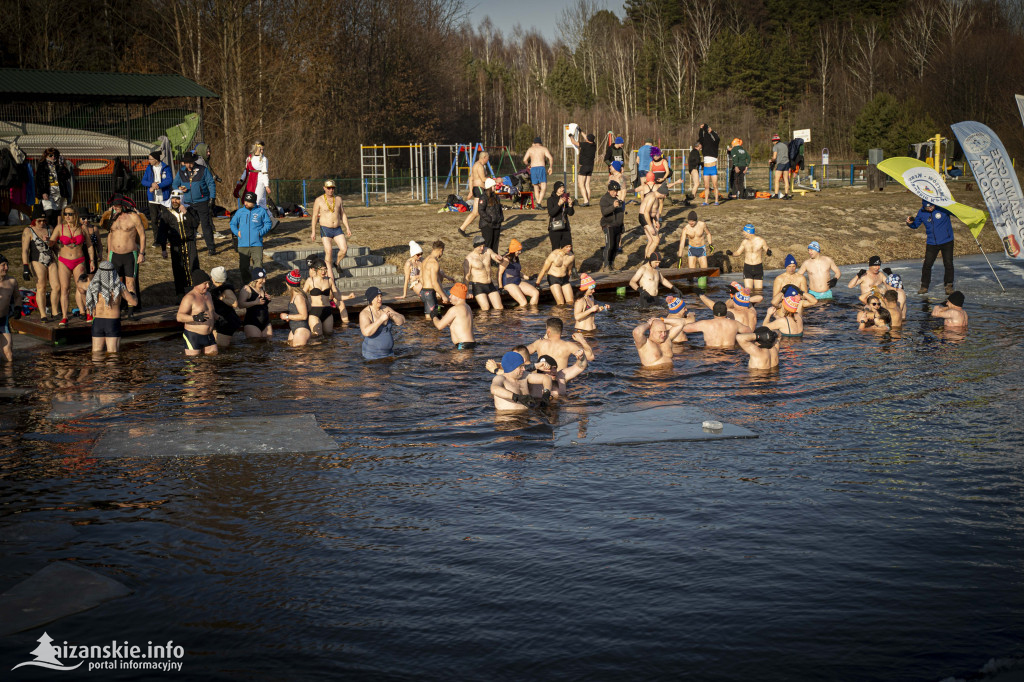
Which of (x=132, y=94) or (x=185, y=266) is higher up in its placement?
(x=132, y=94)

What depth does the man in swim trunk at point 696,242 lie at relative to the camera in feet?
64.7

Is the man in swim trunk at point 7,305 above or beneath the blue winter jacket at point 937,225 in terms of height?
beneath

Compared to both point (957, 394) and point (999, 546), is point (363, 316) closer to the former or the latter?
point (957, 394)

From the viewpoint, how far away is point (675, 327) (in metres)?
12.6

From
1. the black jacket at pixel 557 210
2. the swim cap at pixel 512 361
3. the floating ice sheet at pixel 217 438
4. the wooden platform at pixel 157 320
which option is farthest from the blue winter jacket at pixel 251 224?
the swim cap at pixel 512 361

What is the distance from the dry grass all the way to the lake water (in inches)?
307

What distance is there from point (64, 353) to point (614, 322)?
8.38 metres

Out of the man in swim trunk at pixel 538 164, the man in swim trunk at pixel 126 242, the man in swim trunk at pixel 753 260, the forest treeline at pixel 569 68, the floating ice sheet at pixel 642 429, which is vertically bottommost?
the floating ice sheet at pixel 642 429

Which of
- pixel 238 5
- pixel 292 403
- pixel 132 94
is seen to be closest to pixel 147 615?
pixel 292 403

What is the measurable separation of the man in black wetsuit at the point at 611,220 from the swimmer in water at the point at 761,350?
7.73 m

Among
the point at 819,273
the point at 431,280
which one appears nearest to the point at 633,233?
the point at 819,273

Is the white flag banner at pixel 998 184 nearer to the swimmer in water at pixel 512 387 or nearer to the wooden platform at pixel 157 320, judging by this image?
the wooden platform at pixel 157 320

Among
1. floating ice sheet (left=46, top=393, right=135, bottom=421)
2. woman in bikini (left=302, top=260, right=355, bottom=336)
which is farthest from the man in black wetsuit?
floating ice sheet (left=46, top=393, right=135, bottom=421)

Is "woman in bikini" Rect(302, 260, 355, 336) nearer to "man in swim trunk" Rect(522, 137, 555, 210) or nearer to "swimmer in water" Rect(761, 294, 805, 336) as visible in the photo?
"swimmer in water" Rect(761, 294, 805, 336)
